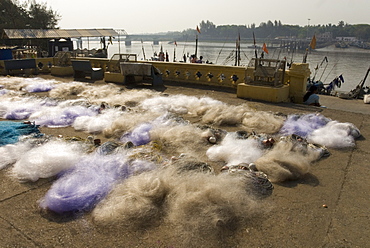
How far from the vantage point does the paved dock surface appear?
2.90m

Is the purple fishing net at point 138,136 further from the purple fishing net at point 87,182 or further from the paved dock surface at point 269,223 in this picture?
the paved dock surface at point 269,223

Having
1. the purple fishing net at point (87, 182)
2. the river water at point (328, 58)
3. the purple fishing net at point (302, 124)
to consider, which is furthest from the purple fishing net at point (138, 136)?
the river water at point (328, 58)

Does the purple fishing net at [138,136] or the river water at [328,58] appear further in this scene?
the river water at [328,58]

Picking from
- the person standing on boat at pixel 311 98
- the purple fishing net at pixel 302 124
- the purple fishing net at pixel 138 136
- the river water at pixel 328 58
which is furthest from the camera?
the river water at pixel 328 58

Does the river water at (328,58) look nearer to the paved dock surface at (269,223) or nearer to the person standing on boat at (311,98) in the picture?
the person standing on boat at (311,98)

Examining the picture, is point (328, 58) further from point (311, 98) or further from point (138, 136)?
point (138, 136)

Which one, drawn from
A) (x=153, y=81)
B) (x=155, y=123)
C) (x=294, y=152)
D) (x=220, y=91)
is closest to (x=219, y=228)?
(x=294, y=152)

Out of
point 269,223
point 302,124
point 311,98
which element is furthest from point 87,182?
point 311,98

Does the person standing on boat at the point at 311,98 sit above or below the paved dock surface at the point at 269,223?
above

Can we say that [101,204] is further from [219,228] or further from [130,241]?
[219,228]

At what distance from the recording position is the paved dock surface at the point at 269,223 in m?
2.90

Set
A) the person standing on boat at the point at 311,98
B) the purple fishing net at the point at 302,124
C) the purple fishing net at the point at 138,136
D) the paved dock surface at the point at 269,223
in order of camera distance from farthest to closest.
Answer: the person standing on boat at the point at 311,98 < the purple fishing net at the point at 302,124 < the purple fishing net at the point at 138,136 < the paved dock surface at the point at 269,223

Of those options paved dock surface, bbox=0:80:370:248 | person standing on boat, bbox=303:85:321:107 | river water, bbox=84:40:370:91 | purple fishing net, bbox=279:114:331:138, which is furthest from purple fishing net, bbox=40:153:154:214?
river water, bbox=84:40:370:91

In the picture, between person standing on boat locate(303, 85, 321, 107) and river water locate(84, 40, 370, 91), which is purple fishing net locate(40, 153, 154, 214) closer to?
person standing on boat locate(303, 85, 321, 107)
